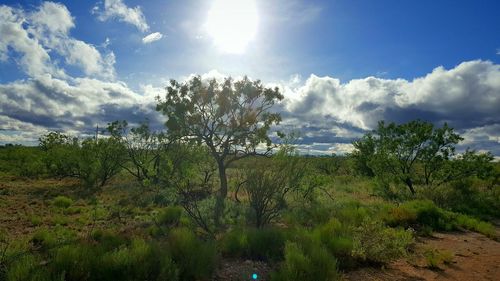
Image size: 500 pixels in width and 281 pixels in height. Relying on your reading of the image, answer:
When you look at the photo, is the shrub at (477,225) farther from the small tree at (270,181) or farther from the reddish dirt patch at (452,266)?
the small tree at (270,181)

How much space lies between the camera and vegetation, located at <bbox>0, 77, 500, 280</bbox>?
26.6ft

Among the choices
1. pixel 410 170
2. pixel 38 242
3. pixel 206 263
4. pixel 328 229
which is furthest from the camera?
pixel 410 170

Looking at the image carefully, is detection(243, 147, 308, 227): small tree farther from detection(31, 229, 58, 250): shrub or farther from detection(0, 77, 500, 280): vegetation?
detection(31, 229, 58, 250): shrub

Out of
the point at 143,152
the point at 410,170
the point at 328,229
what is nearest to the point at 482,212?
the point at 410,170

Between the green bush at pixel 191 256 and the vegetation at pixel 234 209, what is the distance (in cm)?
3

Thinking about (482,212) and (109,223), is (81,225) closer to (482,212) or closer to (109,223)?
(109,223)

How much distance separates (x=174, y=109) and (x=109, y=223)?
29.8ft

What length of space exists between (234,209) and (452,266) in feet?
37.4

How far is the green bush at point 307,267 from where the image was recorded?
7680mm

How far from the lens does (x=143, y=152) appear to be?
1378 inches

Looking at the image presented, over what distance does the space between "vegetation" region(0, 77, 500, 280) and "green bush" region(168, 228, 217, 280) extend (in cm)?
3

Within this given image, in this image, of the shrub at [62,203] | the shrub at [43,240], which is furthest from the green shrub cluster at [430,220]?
the shrub at [62,203]

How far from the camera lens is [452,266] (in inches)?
397

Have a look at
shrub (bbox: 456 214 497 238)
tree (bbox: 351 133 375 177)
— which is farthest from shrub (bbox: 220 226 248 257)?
tree (bbox: 351 133 375 177)
